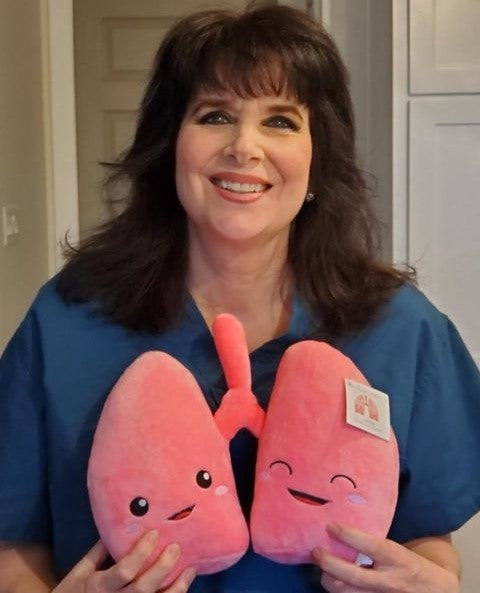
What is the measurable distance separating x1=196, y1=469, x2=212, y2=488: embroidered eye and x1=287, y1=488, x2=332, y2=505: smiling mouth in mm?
74

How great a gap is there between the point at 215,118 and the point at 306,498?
1.33 feet

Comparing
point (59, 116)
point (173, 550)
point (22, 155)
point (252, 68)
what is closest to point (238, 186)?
point (252, 68)

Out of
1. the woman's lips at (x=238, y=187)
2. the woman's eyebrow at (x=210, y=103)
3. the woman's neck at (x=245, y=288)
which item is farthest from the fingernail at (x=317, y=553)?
the woman's eyebrow at (x=210, y=103)

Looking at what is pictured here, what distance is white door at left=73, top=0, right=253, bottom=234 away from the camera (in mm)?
2842

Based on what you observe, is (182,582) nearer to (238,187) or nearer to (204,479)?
(204,479)

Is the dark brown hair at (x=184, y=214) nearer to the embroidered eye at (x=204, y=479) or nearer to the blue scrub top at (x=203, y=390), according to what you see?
the blue scrub top at (x=203, y=390)

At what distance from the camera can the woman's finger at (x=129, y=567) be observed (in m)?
0.78

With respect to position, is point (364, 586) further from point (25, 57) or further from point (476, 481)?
point (25, 57)

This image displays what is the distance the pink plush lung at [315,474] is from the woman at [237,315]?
8cm

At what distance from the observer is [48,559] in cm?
97

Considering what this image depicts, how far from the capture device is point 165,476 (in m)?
0.79

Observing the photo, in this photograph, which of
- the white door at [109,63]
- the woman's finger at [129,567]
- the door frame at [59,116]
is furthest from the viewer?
the white door at [109,63]

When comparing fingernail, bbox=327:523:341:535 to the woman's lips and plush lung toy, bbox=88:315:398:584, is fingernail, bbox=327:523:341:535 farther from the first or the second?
the woman's lips

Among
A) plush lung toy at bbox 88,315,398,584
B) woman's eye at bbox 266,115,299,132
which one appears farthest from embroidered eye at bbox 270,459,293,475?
woman's eye at bbox 266,115,299,132
